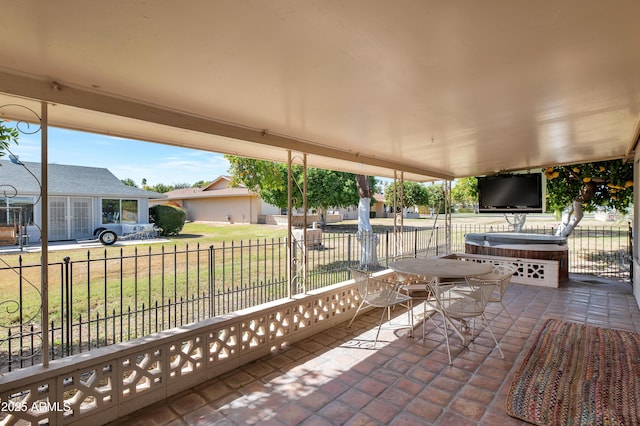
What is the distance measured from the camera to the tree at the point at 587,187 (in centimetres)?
595

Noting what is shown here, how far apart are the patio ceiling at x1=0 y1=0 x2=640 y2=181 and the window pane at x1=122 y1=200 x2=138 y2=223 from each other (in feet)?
45.0

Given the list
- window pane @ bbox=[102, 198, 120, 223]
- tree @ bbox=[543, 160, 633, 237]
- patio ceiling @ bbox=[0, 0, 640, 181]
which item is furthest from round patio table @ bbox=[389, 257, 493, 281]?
window pane @ bbox=[102, 198, 120, 223]

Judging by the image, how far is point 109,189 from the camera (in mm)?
14070

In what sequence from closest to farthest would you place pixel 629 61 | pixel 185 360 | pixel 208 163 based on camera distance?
pixel 629 61, pixel 185 360, pixel 208 163

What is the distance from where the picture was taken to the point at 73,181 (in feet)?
44.7

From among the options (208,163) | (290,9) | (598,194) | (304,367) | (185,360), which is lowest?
(304,367)

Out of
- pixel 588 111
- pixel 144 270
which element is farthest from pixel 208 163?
pixel 588 111

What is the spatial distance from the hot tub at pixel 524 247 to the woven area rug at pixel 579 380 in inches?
104

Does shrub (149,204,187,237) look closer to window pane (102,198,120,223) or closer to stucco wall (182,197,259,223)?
window pane (102,198,120,223)

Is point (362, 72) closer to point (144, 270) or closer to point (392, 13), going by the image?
point (392, 13)

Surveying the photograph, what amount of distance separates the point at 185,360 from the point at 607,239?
16.0 metres

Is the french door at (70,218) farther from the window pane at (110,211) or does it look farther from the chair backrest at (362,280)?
the chair backrest at (362,280)

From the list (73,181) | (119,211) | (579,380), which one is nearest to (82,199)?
(73,181)

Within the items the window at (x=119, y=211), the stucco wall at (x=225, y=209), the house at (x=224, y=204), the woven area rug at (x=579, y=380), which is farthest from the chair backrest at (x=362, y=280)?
the stucco wall at (x=225, y=209)
